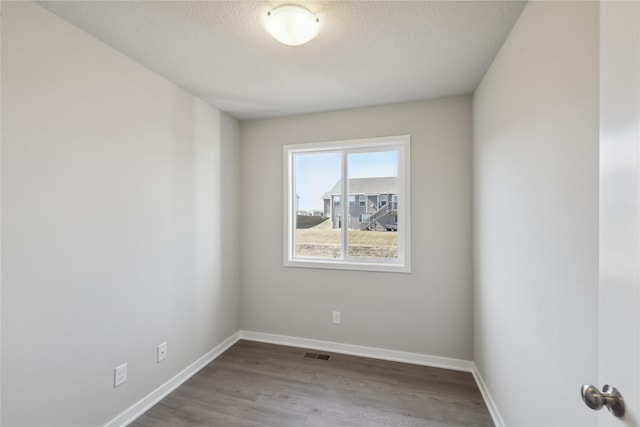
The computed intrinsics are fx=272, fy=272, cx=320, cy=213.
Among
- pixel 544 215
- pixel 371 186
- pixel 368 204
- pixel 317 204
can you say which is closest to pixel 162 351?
pixel 317 204

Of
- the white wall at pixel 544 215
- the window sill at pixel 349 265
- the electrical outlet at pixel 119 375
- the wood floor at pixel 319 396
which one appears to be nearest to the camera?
the white wall at pixel 544 215

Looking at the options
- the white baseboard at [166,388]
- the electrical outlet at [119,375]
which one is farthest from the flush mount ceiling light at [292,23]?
the white baseboard at [166,388]

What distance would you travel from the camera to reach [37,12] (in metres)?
1.38

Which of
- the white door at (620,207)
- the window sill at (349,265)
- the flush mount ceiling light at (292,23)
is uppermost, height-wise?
the flush mount ceiling light at (292,23)

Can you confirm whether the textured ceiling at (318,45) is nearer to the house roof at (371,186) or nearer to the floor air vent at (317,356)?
the house roof at (371,186)

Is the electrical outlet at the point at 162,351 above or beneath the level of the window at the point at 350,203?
beneath

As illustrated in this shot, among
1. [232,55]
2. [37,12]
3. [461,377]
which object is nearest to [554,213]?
[461,377]

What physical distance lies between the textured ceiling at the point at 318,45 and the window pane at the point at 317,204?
0.74m

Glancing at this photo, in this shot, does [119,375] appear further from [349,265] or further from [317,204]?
[317,204]

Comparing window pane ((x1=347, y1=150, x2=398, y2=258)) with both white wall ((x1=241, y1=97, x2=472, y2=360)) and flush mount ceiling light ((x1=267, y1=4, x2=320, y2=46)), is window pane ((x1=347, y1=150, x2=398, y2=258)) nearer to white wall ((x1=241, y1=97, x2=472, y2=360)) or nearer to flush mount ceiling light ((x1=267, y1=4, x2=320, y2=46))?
white wall ((x1=241, y1=97, x2=472, y2=360))

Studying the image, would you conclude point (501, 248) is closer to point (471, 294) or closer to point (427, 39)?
point (471, 294)

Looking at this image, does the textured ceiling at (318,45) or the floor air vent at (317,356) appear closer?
the textured ceiling at (318,45)

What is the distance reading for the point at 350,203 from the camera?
2916 mm

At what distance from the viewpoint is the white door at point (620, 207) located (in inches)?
22.5
